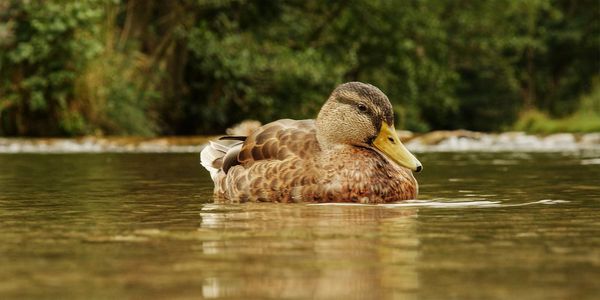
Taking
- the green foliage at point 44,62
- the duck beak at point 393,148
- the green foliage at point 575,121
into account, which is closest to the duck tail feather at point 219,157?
the duck beak at point 393,148

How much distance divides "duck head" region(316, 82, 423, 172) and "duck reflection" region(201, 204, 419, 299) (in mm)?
718

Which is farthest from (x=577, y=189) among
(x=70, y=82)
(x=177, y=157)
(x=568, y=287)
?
(x=70, y=82)

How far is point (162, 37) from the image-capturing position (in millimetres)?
31125

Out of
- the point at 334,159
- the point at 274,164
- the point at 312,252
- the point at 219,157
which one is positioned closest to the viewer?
the point at 312,252

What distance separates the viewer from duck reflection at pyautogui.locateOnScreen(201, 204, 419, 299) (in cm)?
450

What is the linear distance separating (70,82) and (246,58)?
5.46 m

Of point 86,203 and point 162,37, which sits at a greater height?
point 162,37

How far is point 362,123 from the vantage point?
8805 mm

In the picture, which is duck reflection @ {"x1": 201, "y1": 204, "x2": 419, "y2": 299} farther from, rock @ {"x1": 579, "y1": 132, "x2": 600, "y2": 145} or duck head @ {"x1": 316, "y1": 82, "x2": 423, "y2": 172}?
rock @ {"x1": 579, "y1": 132, "x2": 600, "y2": 145}

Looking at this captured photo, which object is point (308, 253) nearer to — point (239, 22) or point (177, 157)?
point (177, 157)

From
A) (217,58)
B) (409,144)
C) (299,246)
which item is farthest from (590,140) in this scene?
(299,246)

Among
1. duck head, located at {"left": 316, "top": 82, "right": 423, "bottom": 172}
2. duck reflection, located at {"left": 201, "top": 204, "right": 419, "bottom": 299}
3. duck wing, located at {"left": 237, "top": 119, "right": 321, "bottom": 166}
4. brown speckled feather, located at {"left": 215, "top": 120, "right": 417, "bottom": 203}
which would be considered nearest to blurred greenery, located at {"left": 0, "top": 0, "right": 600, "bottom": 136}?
duck wing, located at {"left": 237, "top": 119, "right": 321, "bottom": 166}

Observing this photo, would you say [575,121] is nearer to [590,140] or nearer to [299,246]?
[590,140]

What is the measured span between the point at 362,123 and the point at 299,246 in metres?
3.05
